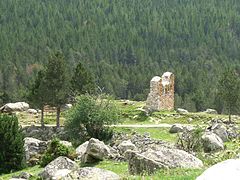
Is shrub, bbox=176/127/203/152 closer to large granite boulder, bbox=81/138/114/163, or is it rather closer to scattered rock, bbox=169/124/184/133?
large granite boulder, bbox=81/138/114/163

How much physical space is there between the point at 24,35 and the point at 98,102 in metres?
144

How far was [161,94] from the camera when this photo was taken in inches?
2665

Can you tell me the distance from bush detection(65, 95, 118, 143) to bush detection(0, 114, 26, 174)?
821cm

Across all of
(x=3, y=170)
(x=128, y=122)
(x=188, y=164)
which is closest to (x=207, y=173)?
(x=188, y=164)

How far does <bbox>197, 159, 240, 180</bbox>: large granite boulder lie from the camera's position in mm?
11123

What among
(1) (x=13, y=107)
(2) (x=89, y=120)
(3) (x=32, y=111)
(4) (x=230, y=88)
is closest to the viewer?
(2) (x=89, y=120)

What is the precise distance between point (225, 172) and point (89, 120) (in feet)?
131

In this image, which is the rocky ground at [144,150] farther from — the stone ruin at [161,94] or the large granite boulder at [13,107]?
the large granite boulder at [13,107]

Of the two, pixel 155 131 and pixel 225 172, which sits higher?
pixel 225 172

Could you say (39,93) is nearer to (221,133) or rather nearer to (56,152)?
(56,152)

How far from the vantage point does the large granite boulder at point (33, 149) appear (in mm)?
45156

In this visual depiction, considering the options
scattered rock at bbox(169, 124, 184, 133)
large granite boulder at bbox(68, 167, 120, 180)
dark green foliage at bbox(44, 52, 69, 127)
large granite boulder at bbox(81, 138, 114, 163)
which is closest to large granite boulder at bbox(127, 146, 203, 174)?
large granite boulder at bbox(68, 167, 120, 180)

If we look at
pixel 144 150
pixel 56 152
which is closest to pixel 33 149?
pixel 56 152

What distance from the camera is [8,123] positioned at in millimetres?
45625
